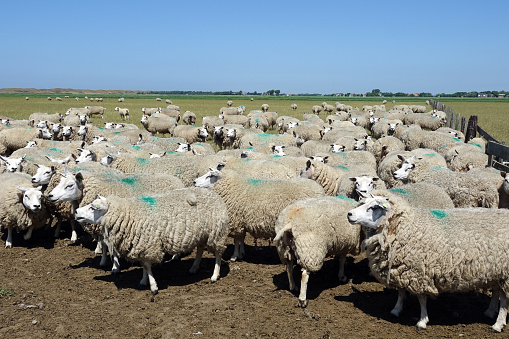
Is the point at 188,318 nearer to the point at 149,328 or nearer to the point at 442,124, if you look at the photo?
the point at 149,328

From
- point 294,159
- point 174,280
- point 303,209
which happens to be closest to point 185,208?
point 174,280

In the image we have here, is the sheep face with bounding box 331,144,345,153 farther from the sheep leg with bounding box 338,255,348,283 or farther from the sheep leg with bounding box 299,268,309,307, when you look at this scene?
the sheep leg with bounding box 299,268,309,307

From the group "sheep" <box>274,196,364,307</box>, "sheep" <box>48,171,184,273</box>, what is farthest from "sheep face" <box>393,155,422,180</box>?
"sheep" <box>48,171,184,273</box>

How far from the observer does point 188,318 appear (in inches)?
222

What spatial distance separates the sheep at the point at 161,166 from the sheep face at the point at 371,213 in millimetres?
5897

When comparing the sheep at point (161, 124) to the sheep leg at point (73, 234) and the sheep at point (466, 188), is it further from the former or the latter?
the sheep at point (466, 188)

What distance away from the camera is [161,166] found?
34.4 ft

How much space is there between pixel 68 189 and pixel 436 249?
601 centimetres

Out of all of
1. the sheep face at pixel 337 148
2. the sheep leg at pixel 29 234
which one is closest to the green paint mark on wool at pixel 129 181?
the sheep leg at pixel 29 234

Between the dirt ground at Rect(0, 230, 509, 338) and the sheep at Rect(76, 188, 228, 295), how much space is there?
0.50 meters

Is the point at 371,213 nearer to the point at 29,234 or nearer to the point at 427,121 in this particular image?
the point at 29,234

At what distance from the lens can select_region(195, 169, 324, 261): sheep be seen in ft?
24.8

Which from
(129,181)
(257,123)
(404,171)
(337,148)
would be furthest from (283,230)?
(257,123)

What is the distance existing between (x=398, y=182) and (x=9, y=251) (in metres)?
9.35
